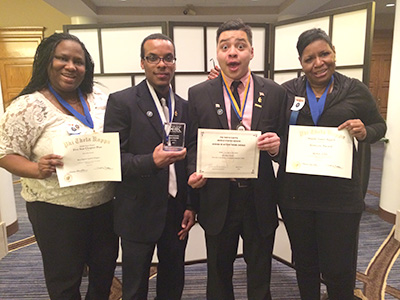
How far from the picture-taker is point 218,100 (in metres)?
1.68

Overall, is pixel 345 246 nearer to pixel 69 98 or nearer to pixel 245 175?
pixel 245 175

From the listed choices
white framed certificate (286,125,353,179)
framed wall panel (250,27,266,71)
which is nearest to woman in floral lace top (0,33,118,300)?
white framed certificate (286,125,353,179)

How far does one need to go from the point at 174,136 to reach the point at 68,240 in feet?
2.63

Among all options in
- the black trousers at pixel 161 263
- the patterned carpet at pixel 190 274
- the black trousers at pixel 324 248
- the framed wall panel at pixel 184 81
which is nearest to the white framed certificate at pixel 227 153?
the black trousers at pixel 161 263

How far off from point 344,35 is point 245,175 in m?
1.67

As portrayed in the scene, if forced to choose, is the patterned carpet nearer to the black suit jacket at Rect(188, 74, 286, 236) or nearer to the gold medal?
the black suit jacket at Rect(188, 74, 286, 236)

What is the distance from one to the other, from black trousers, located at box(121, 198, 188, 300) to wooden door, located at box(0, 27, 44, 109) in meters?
7.73

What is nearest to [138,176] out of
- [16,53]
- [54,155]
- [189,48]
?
[54,155]

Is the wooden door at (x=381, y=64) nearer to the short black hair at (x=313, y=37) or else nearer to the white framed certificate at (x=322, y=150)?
the short black hair at (x=313, y=37)

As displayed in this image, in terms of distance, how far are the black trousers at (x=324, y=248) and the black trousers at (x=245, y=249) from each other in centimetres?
21

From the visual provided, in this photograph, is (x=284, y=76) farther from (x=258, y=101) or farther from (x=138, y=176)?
(x=138, y=176)

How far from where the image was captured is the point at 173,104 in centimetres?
180

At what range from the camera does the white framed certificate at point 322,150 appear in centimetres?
163

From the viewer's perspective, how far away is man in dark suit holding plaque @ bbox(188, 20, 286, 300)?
1649 mm
